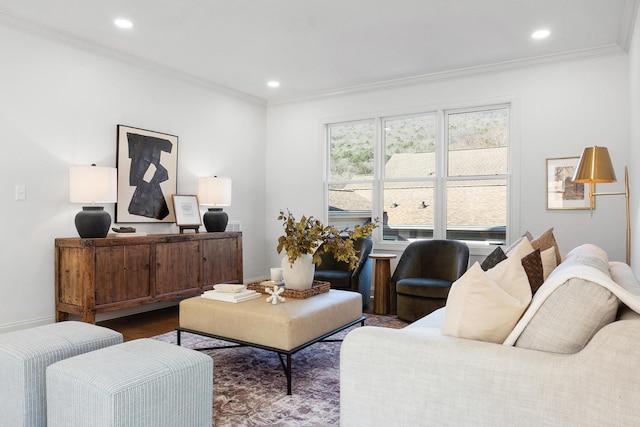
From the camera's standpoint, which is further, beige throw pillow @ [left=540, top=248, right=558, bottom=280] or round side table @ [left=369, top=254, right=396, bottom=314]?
round side table @ [left=369, top=254, right=396, bottom=314]

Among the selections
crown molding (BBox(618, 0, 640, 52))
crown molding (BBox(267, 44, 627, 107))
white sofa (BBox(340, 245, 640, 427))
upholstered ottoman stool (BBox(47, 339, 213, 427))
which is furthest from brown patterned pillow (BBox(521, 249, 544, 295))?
crown molding (BBox(267, 44, 627, 107))

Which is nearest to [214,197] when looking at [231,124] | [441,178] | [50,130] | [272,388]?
[231,124]

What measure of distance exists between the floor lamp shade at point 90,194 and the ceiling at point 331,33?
47.8 inches

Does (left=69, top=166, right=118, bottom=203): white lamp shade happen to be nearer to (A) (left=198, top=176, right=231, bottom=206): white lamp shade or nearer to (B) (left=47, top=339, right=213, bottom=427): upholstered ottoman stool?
(A) (left=198, top=176, right=231, bottom=206): white lamp shade

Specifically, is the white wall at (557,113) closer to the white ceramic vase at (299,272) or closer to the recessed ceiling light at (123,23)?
the white ceramic vase at (299,272)

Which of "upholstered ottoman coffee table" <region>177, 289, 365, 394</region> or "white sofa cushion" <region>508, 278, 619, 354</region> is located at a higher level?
"white sofa cushion" <region>508, 278, 619, 354</region>

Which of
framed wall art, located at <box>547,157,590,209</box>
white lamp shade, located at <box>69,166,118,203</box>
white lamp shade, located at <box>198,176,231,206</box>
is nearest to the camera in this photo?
white lamp shade, located at <box>69,166,118,203</box>

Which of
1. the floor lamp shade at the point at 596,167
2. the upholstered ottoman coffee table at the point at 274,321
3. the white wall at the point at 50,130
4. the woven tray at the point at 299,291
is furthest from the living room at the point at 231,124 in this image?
the woven tray at the point at 299,291

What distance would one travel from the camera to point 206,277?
471 cm

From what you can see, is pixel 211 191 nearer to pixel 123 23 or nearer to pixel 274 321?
pixel 123 23

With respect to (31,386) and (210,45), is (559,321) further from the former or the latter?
(210,45)

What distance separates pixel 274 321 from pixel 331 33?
2.57 m

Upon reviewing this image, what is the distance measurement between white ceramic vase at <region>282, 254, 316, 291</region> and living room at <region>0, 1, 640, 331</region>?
6.93 ft

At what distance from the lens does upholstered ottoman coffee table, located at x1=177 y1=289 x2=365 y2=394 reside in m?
2.55
